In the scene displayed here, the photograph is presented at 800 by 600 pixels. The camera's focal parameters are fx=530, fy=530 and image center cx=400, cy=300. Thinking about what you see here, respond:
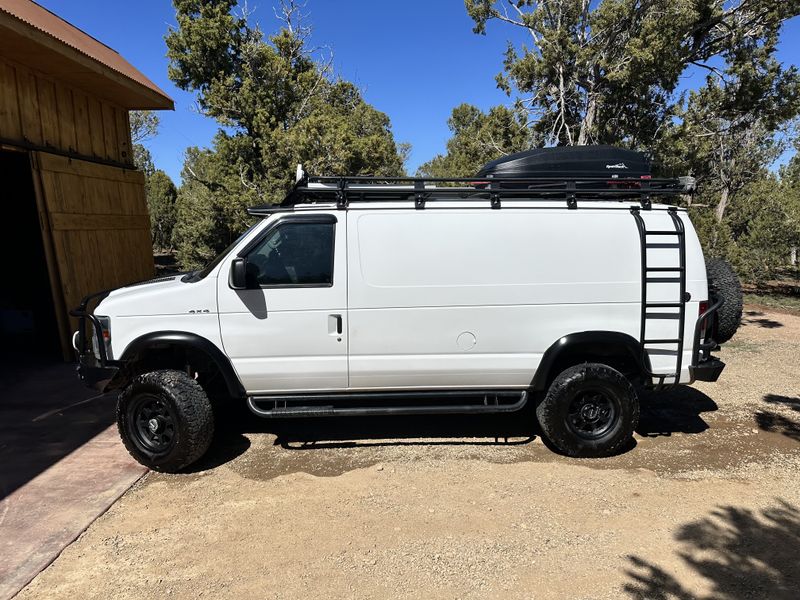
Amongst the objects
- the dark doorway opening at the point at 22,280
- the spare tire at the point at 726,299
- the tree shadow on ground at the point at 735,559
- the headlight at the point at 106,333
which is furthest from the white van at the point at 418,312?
the dark doorway opening at the point at 22,280

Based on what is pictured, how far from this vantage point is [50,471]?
172 inches

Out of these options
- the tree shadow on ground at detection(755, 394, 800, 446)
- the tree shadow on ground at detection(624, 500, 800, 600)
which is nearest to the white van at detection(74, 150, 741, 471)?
the tree shadow on ground at detection(624, 500, 800, 600)

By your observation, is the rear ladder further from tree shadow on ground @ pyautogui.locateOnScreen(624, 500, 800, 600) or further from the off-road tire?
the off-road tire

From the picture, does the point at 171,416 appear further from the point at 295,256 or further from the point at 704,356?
the point at 704,356

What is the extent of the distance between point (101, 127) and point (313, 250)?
7.08 meters

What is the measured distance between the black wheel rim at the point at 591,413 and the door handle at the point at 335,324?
203 cm

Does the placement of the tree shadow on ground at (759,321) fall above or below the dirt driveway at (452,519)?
above

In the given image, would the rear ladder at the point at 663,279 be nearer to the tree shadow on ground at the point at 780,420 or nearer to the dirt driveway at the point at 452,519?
the dirt driveway at the point at 452,519

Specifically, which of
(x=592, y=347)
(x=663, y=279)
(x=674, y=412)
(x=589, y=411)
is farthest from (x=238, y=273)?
(x=674, y=412)

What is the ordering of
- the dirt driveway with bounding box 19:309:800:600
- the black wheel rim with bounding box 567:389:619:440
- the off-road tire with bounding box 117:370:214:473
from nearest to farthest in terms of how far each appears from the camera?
1. the dirt driveway with bounding box 19:309:800:600
2. the off-road tire with bounding box 117:370:214:473
3. the black wheel rim with bounding box 567:389:619:440

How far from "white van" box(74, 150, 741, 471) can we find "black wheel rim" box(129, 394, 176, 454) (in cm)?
1

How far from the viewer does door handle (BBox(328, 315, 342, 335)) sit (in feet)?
14.0

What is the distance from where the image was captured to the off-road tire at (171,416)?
4176 mm

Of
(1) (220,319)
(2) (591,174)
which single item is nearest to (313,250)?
(1) (220,319)
